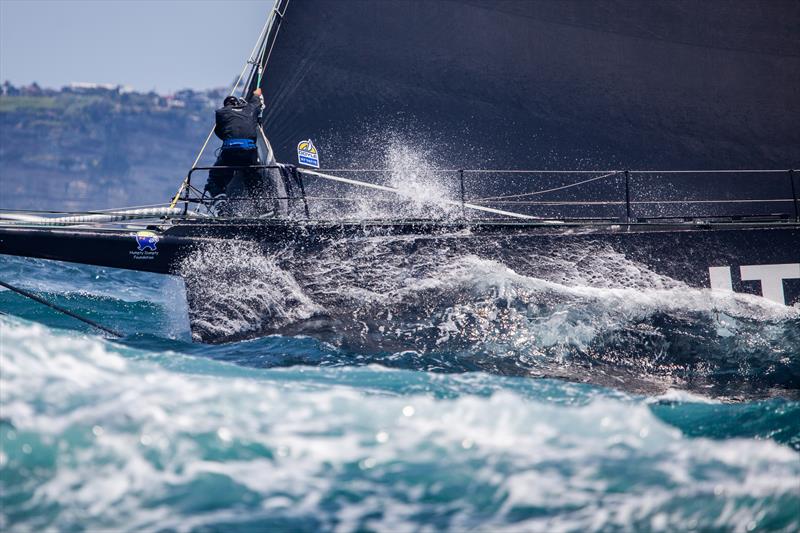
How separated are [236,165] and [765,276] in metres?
5.00

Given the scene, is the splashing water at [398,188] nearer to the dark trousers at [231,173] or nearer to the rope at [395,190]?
the rope at [395,190]

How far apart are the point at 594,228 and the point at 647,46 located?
8.07 ft

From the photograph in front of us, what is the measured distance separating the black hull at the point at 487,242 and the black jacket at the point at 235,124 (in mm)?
1076

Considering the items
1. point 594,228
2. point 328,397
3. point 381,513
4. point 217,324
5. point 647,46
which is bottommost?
point 381,513

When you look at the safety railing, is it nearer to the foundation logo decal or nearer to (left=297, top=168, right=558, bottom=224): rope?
(left=297, top=168, right=558, bottom=224): rope

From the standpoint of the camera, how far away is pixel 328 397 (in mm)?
4809

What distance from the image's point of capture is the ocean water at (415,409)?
375cm

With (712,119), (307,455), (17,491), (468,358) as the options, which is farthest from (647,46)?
(17,491)

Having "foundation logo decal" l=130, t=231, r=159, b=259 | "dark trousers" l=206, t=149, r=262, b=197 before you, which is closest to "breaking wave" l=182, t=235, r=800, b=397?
"foundation logo decal" l=130, t=231, r=159, b=259

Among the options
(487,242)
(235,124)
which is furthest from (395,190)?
(235,124)

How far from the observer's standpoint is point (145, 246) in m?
6.97

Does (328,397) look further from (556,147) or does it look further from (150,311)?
(150,311)

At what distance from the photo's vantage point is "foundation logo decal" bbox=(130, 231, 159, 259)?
697cm

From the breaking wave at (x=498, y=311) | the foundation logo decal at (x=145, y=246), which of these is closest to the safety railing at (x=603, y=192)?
the breaking wave at (x=498, y=311)
